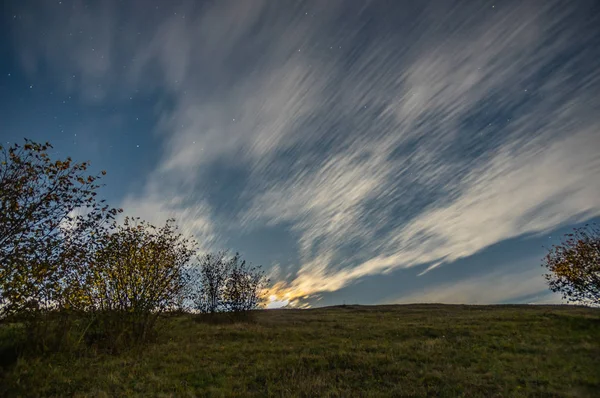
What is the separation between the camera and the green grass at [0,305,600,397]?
1253 centimetres

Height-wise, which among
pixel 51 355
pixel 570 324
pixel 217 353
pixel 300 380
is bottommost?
pixel 570 324

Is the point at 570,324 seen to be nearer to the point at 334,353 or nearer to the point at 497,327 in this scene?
the point at 497,327

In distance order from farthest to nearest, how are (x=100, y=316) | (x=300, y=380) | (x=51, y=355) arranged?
(x=100, y=316), (x=51, y=355), (x=300, y=380)

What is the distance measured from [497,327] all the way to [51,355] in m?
32.0

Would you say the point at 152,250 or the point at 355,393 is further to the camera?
the point at 152,250

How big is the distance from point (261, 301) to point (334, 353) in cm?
2402

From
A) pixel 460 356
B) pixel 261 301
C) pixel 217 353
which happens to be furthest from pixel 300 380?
pixel 261 301

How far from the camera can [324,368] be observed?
1562 centimetres

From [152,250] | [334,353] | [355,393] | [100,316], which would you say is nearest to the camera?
[355,393]

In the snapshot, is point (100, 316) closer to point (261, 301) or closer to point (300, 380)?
point (300, 380)

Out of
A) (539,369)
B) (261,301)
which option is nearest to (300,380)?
(539,369)

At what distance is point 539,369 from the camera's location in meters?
16.1

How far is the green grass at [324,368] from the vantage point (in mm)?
12531

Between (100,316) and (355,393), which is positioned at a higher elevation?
(100,316)
